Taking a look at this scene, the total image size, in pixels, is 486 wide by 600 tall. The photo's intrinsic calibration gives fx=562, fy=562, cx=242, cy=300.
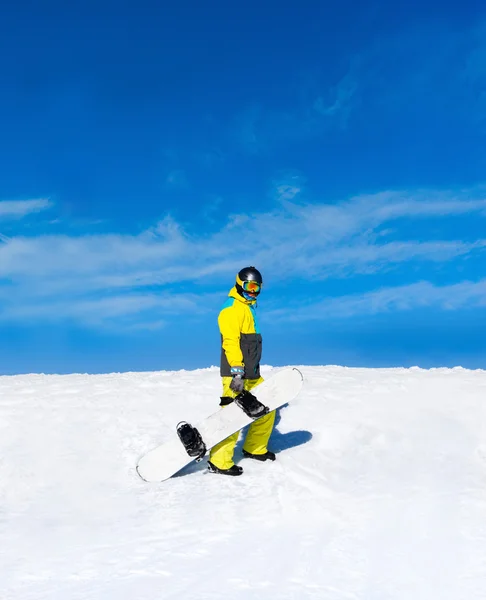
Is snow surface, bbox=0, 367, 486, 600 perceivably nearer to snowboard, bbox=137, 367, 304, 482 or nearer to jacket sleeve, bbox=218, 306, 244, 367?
snowboard, bbox=137, 367, 304, 482

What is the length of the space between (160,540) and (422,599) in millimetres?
2524

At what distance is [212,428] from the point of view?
287 inches

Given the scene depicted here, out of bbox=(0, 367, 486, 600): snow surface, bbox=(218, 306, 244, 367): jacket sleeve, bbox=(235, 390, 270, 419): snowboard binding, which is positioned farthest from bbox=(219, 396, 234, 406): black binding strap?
bbox=(0, 367, 486, 600): snow surface

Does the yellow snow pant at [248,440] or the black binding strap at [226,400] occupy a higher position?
the black binding strap at [226,400]

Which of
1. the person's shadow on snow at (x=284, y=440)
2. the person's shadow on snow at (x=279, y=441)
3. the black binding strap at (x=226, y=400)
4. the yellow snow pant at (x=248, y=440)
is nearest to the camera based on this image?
the yellow snow pant at (x=248, y=440)

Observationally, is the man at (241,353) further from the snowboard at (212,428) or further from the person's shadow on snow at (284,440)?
the person's shadow on snow at (284,440)

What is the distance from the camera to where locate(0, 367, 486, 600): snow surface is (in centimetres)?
490

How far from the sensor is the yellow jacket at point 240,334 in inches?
287

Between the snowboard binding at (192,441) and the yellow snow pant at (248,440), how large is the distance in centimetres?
24

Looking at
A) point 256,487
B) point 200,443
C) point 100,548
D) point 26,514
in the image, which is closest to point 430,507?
point 256,487

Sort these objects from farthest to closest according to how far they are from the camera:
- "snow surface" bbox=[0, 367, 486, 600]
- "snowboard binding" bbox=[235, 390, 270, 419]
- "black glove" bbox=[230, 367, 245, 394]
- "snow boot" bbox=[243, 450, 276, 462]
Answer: "snow boot" bbox=[243, 450, 276, 462], "snowboard binding" bbox=[235, 390, 270, 419], "black glove" bbox=[230, 367, 245, 394], "snow surface" bbox=[0, 367, 486, 600]

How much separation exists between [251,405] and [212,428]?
0.63 metres

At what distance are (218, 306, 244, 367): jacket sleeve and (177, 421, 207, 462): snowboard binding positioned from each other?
3.44ft

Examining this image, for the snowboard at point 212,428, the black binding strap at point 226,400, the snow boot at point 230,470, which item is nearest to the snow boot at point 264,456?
the snow boot at point 230,470
